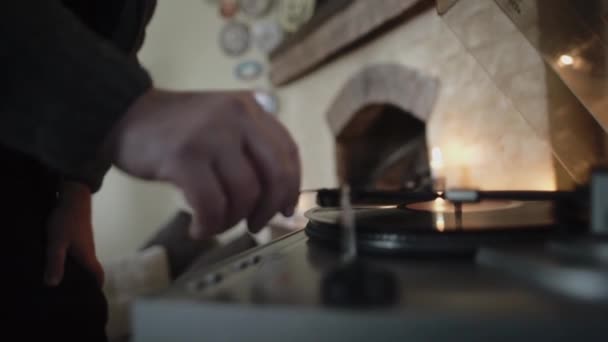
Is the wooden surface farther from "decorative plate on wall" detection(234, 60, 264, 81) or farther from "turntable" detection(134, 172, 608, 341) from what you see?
"turntable" detection(134, 172, 608, 341)

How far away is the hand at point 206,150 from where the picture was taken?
0.24 meters

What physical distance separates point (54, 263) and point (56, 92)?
0.27 metres

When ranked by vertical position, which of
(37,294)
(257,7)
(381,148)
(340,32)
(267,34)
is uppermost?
(257,7)

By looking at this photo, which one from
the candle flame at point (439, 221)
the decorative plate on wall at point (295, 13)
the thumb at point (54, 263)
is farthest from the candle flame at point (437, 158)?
the decorative plate on wall at point (295, 13)

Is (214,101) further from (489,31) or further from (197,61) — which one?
(197,61)

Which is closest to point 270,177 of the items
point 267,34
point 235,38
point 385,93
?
point 385,93

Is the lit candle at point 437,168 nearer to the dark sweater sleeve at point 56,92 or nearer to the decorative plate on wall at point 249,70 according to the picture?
the dark sweater sleeve at point 56,92

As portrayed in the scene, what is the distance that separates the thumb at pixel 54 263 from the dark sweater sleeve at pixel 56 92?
0.24 m

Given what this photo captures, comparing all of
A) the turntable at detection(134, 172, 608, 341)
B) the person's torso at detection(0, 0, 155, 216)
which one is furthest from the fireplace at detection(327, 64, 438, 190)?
the turntable at detection(134, 172, 608, 341)

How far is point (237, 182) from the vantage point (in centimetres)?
26

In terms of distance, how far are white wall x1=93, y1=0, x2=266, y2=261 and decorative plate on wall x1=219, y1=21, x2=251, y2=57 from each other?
0.11 meters

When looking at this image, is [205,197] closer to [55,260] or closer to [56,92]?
[56,92]

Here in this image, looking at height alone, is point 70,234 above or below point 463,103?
below

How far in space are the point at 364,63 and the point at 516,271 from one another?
1.48 meters
